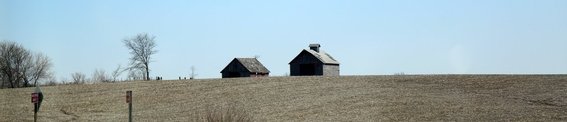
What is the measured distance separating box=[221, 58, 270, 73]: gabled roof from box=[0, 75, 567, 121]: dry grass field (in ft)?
68.9

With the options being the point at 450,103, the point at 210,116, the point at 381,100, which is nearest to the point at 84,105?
the point at 381,100

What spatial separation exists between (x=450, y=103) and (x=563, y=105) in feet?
15.1

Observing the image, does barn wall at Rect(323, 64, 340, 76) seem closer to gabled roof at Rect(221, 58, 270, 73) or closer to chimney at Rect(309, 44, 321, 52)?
chimney at Rect(309, 44, 321, 52)

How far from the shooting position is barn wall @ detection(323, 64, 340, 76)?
6831 centimetres

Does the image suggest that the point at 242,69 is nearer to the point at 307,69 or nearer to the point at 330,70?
the point at 307,69

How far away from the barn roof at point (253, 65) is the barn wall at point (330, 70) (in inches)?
283

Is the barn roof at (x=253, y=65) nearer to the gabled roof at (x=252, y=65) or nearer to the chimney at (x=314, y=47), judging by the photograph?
the gabled roof at (x=252, y=65)

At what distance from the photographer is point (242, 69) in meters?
71.0

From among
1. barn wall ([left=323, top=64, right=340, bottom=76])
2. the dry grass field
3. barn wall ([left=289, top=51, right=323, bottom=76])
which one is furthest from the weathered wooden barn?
the dry grass field

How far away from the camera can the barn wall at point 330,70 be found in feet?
224

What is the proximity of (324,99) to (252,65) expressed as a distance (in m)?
37.2

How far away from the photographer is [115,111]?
35812mm

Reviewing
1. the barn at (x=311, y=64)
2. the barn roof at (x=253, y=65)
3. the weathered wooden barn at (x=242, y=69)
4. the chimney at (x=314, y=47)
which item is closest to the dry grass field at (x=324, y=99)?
the barn at (x=311, y=64)

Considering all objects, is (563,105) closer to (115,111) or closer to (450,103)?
(450,103)
